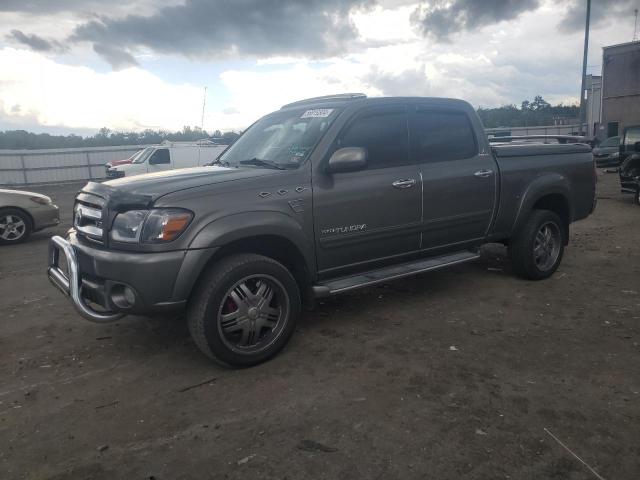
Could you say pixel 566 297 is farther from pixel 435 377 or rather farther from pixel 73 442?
pixel 73 442

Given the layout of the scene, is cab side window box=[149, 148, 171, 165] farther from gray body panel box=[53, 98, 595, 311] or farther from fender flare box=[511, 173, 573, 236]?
fender flare box=[511, 173, 573, 236]

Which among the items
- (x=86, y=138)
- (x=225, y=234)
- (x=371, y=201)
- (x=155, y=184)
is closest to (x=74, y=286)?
(x=155, y=184)

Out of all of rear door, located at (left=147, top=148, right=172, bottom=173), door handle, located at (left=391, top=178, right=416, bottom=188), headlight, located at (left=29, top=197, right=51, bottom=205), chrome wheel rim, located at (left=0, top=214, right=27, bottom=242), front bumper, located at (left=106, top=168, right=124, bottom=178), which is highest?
door handle, located at (left=391, top=178, right=416, bottom=188)

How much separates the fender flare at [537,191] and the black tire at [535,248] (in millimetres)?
102

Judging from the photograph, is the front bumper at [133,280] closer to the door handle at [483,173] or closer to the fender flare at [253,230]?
the fender flare at [253,230]

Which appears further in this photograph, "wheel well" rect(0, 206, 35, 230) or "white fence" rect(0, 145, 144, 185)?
"white fence" rect(0, 145, 144, 185)

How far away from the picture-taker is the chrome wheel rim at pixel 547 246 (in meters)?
5.90

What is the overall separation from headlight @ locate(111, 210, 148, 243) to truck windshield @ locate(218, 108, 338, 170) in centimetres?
123

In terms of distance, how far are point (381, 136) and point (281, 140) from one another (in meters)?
0.90

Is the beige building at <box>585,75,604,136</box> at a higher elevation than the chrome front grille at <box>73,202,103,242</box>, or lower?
higher

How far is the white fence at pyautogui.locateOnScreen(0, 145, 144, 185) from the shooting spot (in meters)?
24.8

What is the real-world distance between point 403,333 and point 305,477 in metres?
2.04

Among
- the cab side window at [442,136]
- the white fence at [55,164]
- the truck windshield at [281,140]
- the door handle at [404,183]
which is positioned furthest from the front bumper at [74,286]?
the white fence at [55,164]

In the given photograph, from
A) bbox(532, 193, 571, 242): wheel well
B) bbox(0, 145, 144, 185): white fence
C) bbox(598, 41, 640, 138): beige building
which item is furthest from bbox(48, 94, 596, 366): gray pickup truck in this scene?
bbox(598, 41, 640, 138): beige building
